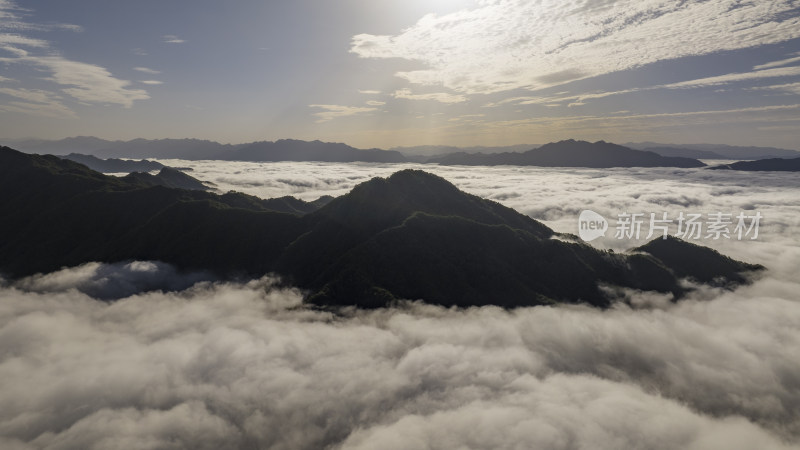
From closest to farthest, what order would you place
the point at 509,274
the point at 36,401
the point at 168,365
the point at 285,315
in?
1. the point at 36,401
2. the point at 168,365
3. the point at 285,315
4. the point at 509,274

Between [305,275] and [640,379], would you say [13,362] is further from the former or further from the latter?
[640,379]

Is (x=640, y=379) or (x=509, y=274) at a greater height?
(x=509, y=274)

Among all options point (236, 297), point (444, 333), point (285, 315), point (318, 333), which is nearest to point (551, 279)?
point (444, 333)

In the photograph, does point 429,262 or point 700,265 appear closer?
point 429,262

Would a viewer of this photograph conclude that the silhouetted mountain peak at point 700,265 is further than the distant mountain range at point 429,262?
Yes

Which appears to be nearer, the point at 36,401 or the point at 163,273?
the point at 36,401

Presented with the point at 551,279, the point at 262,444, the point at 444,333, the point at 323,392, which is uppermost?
the point at 551,279

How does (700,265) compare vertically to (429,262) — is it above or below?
below

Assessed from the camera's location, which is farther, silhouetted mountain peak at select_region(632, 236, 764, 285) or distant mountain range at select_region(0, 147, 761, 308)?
silhouetted mountain peak at select_region(632, 236, 764, 285)

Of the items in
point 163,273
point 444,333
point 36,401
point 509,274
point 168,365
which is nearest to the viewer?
point 36,401

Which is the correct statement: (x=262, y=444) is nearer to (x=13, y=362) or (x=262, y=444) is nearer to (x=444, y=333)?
(x=444, y=333)
